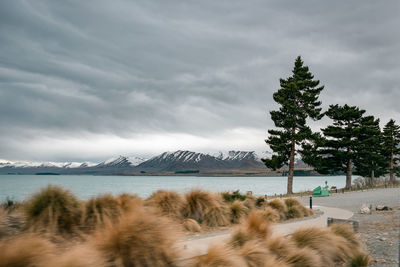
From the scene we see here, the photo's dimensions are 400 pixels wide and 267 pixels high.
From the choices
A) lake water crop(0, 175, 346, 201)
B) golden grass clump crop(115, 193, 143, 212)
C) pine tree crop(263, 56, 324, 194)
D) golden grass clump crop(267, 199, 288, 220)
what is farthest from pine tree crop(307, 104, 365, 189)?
golden grass clump crop(115, 193, 143, 212)

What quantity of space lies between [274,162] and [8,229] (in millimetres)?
28474

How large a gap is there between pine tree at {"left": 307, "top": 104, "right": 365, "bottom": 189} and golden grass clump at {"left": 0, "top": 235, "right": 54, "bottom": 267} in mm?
36905

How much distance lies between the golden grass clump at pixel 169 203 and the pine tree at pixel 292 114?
73.9ft

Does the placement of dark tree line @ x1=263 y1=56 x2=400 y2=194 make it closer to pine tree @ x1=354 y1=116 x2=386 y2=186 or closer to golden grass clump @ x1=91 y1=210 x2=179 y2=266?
pine tree @ x1=354 y1=116 x2=386 y2=186

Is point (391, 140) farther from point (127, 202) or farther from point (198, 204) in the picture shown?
point (127, 202)

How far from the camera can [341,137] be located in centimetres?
3934

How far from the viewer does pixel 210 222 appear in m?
10.8

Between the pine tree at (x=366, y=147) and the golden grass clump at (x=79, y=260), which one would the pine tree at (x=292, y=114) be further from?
Answer: the golden grass clump at (x=79, y=260)

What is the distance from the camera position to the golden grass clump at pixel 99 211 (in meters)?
7.47

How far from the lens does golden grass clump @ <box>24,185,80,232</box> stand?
6.96 meters

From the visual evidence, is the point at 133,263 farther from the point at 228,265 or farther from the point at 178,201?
the point at 178,201

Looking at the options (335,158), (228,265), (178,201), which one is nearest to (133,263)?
(228,265)

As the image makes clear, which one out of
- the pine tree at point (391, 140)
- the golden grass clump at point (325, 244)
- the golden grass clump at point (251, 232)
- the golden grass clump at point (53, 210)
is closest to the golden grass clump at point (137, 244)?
the golden grass clump at point (251, 232)

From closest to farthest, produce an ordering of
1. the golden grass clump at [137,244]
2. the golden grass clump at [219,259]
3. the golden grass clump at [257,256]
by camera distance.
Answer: the golden grass clump at [137,244] → the golden grass clump at [219,259] → the golden grass clump at [257,256]
